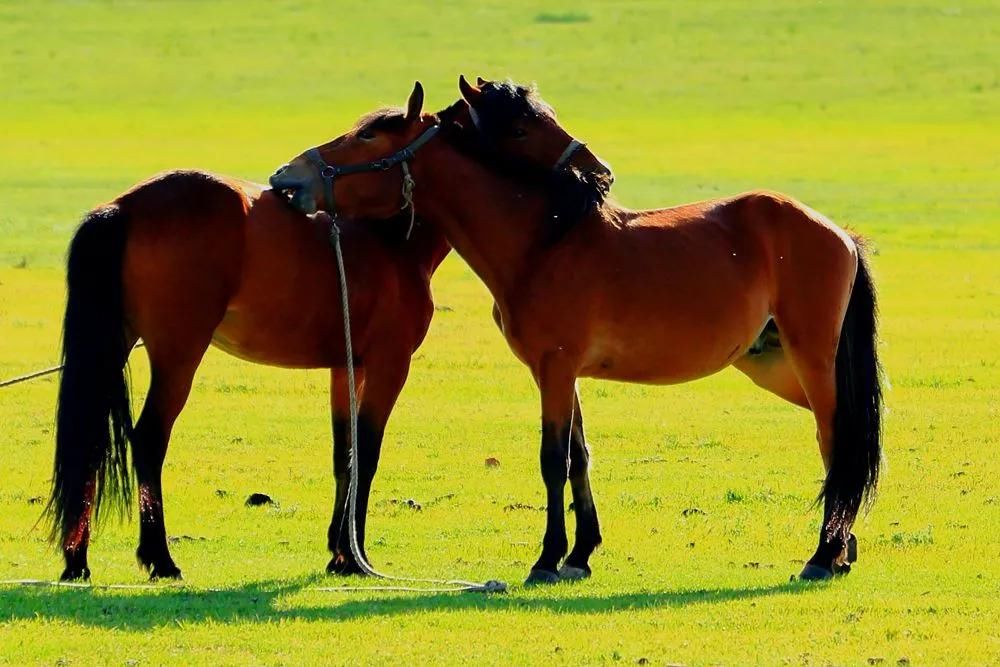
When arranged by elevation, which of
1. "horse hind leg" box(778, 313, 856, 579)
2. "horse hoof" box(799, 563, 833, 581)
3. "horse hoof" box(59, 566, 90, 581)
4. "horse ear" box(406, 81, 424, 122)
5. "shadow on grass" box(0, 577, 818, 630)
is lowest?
"shadow on grass" box(0, 577, 818, 630)

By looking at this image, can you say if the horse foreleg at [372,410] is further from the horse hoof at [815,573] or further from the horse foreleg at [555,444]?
the horse hoof at [815,573]

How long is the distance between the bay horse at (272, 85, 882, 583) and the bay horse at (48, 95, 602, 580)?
35 centimetres

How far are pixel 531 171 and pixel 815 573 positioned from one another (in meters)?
2.57

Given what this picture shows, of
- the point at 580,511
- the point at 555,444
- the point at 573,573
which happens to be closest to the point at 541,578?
the point at 573,573

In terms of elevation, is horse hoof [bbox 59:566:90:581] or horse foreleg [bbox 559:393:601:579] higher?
horse foreleg [bbox 559:393:601:579]

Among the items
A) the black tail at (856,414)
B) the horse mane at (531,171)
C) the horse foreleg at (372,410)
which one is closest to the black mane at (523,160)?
the horse mane at (531,171)

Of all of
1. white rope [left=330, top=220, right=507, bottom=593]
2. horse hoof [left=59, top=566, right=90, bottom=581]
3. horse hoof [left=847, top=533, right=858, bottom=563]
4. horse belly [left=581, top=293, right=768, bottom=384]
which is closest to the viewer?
white rope [left=330, top=220, right=507, bottom=593]

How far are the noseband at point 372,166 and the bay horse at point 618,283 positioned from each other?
0.04ft

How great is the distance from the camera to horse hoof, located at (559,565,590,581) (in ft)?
30.7

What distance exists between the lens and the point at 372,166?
9.40 meters

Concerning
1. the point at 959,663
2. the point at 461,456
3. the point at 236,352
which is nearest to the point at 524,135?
the point at 236,352

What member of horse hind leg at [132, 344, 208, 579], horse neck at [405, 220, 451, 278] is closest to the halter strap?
horse neck at [405, 220, 451, 278]

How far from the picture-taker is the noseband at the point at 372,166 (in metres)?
9.40

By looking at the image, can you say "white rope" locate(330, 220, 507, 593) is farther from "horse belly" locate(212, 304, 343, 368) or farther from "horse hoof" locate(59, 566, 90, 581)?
"horse hoof" locate(59, 566, 90, 581)
